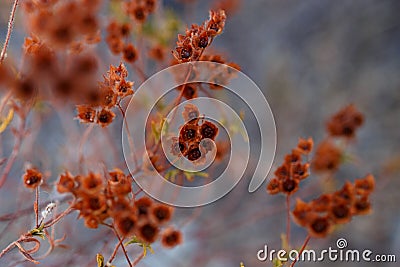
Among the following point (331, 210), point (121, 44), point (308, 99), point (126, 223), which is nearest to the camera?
point (126, 223)

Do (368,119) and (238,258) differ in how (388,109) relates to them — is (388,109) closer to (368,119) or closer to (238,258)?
(368,119)

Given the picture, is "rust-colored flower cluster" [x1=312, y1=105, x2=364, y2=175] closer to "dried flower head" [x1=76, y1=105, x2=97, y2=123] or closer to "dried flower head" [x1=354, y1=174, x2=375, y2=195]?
"dried flower head" [x1=354, y1=174, x2=375, y2=195]

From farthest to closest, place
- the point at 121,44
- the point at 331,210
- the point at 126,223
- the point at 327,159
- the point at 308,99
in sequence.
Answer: the point at 308,99, the point at 327,159, the point at 121,44, the point at 331,210, the point at 126,223

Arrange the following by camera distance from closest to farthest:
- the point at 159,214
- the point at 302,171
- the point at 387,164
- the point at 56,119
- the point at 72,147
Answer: the point at 159,214
the point at 302,171
the point at 72,147
the point at 387,164
the point at 56,119

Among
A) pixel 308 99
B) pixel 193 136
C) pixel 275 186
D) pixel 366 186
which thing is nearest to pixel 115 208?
pixel 193 136

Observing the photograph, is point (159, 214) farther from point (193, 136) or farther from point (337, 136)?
point (337, 136)

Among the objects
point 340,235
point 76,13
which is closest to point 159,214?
point 76,13

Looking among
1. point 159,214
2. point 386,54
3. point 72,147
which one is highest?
point 386,54
